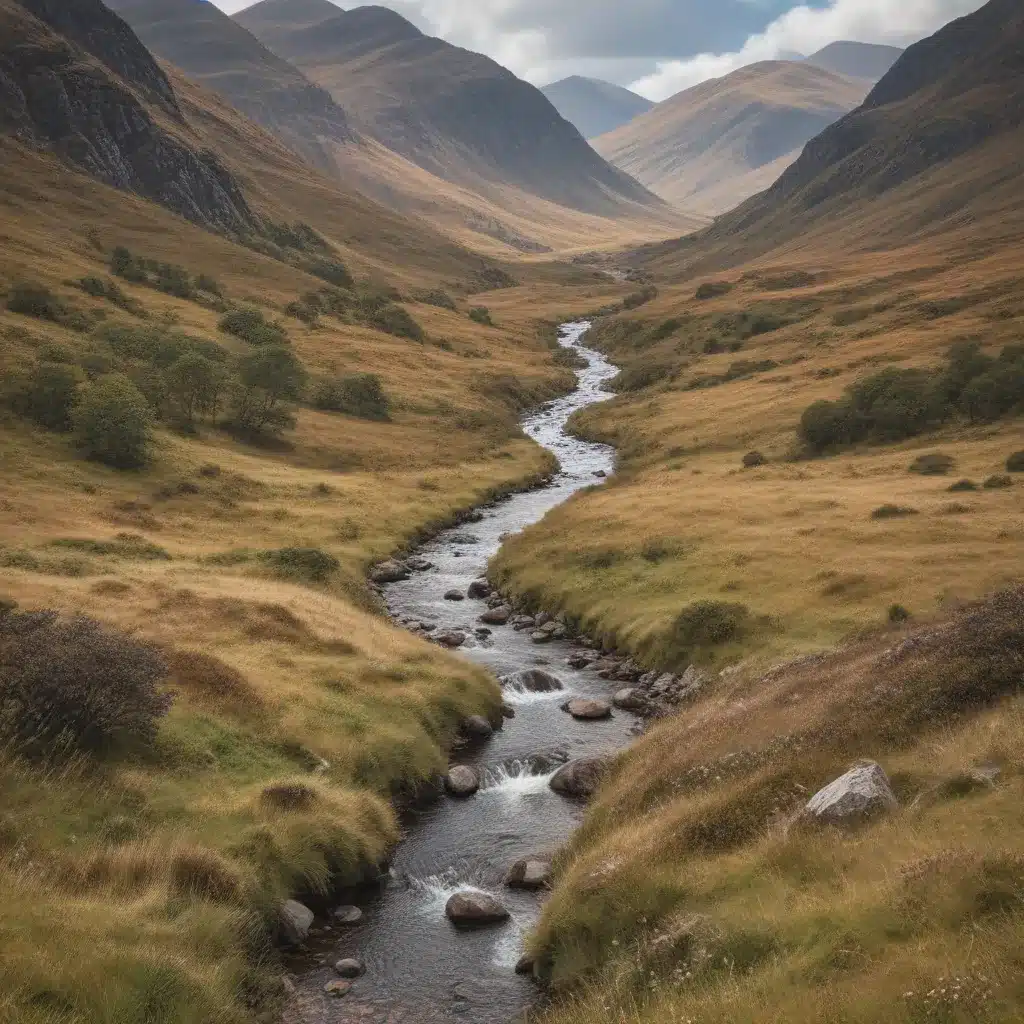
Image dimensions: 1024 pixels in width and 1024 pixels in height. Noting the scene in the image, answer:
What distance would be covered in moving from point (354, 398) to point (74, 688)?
76.6 meters

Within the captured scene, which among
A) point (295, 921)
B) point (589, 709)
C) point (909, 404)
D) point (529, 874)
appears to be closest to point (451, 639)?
point (589, 709)

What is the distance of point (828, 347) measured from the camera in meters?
117

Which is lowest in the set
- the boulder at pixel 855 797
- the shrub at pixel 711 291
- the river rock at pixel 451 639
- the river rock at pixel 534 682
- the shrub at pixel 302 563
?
the river rock at pixel 451 639

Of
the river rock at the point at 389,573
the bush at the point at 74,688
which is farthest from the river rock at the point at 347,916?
the river rock at the point at 389,573

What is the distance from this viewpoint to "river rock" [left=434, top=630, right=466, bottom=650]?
138 feet

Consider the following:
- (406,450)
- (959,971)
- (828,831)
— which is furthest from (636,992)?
(406,450)

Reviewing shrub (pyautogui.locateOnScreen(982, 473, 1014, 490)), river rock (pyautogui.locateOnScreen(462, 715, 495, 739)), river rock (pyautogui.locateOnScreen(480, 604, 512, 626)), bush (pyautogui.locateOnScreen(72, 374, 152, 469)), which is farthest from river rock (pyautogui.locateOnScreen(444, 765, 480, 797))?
bush (pyautogui.locateOnScreen(72, 374, 152, 469))

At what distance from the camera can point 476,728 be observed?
32.7 meters

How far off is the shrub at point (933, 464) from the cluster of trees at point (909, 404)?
10684 millimetres

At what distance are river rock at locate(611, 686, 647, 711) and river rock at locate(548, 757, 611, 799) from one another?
21.0ft

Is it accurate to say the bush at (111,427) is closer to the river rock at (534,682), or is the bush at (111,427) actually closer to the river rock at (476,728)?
the river rock at (534,682)

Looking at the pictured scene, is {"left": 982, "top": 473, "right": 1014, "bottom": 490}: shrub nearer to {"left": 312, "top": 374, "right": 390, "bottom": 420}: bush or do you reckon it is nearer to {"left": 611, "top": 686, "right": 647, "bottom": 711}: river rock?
{"left": 611, "top": 686, "right": 647, "bottom": 711}: river rock

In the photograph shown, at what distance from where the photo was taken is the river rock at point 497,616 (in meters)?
45.7

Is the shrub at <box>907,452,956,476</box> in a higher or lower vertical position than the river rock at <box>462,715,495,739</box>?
higher
